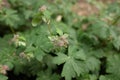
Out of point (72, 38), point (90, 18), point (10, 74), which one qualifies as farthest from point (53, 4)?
point (10, 74)

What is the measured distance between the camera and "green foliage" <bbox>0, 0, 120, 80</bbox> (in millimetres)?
2436

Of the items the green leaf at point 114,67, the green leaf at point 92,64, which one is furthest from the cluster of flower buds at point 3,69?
the green leaf at point 114,67

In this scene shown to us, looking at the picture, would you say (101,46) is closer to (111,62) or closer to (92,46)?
(92,46)

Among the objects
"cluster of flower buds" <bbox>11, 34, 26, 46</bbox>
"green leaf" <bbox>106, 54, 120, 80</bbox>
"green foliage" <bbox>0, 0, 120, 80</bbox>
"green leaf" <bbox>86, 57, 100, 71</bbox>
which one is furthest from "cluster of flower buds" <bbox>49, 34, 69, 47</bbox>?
"green leaf" <bbox>106, 54, 120, 80</bbox>

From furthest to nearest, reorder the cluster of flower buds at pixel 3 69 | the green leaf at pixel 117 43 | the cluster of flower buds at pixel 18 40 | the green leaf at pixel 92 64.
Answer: the green leaf at pixel 117 43
the green leaf at pixel 92 64
the cluster of flower buds at pixel 18 40
the cluster of flower buds at pixel 3 69

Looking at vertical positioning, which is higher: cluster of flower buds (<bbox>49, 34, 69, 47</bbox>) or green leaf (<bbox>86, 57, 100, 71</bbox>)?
cluster of flower buds (<bbox>49, 34, 69, 47</bbox>)

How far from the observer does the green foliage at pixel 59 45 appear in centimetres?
244

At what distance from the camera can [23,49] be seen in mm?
2590

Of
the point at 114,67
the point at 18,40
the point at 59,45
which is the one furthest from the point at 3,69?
the point at 114,67

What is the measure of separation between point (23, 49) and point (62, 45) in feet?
1.38

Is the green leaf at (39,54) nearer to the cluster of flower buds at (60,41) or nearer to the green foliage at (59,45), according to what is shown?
the green foliage at (59,45)

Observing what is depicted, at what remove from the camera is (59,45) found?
7.86 feet

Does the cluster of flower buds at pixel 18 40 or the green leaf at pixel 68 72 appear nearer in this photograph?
the green leaf at pixel 68 72

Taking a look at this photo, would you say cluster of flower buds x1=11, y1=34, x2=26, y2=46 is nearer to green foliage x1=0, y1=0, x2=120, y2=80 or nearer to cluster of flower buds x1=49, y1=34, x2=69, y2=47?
green foliage x1=0, y1=0, x2=120, y2=80
